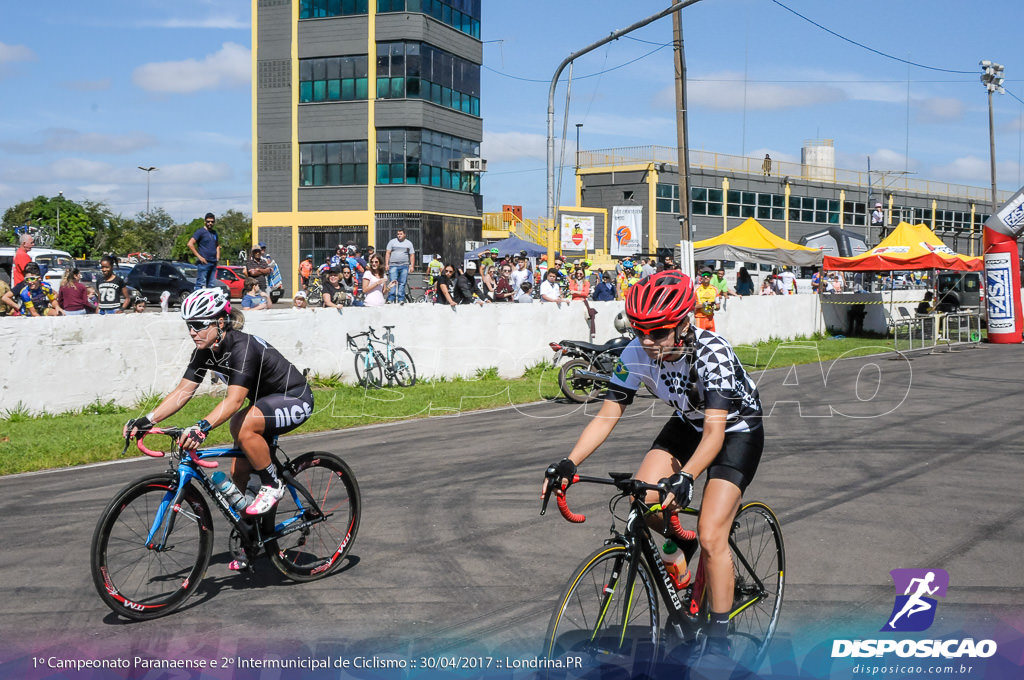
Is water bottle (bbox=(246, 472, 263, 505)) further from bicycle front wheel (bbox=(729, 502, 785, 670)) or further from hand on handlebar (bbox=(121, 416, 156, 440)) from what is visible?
bicycle front wheel (bbox=(729, 502, 785, 670))

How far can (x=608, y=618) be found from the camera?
4148 millimetres

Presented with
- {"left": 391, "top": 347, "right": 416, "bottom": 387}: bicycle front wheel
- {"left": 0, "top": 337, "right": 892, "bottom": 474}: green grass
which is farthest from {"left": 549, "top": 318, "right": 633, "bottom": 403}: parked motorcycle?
{"left": 391, "top": 347, "right": 416, "bottom": 387}: bicycle front wheel

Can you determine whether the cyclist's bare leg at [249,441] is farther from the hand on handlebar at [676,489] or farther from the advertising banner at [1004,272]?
the advertising banner at [1004,272]

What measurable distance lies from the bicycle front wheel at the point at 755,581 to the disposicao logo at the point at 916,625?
0.45 metres

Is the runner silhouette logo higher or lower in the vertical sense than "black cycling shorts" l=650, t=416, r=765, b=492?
lower

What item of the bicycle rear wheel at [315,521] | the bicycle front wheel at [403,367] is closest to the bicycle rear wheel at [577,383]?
the bicycle front wheel at [403,367]

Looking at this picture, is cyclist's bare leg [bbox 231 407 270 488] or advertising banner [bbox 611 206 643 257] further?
advertising banner [bbox 611 206 643 257]

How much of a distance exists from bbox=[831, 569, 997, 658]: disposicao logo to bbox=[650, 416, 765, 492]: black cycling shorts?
1.20 meters

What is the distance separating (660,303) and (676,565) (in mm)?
1293

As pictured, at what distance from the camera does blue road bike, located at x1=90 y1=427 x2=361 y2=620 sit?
5508 mm

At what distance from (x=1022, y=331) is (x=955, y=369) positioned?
367 inches

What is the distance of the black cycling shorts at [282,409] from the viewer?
6223 millimetres

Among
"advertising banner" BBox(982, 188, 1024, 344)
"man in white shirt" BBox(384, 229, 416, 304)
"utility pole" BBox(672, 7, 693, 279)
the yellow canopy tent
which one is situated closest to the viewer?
"man in white shirt" BBox(384, 229, 416, 304)

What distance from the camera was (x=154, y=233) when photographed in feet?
325
